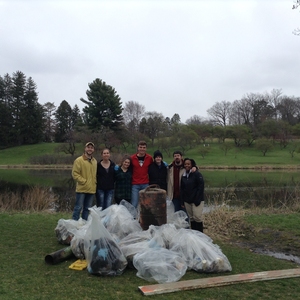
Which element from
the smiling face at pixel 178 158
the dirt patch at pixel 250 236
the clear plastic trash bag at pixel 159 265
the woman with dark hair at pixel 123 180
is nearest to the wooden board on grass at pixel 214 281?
the clear plastic trash bag at pixel 159 265

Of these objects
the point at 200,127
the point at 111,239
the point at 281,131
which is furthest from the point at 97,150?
the point at 111,239

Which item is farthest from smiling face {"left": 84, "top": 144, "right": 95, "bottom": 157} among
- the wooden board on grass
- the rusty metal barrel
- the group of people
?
the wooden board on grass

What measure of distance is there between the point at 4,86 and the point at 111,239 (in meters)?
62.0

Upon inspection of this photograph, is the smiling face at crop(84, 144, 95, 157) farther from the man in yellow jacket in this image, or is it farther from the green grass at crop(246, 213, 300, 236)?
the green grass at crop(246, 213, 300, 236)

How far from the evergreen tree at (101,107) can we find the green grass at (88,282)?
39.6 metres

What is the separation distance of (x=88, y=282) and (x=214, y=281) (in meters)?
1.41

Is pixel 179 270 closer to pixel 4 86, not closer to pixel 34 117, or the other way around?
pixel 34 117

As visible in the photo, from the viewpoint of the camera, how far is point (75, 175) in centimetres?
625

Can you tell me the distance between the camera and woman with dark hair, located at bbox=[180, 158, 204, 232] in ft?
19.0

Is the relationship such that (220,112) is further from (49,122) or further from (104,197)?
(104,197)

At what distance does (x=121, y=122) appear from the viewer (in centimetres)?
4697

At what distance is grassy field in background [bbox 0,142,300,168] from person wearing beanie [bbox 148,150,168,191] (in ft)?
101

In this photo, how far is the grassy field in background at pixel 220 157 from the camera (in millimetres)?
37938

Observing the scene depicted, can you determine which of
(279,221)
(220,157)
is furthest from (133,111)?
(279,221)
